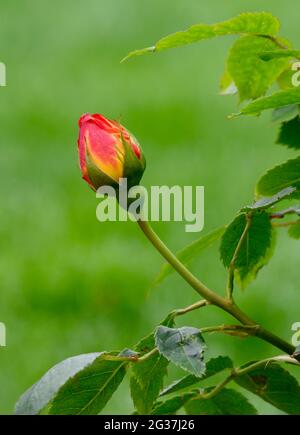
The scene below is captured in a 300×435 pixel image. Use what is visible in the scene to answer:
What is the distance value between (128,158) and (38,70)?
9.26ft

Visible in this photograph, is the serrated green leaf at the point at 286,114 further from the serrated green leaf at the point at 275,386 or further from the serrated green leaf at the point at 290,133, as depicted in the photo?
the serrated green leaf at the point at 275,386

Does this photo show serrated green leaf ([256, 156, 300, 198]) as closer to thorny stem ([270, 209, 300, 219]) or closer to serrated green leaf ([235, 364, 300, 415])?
thorny stem ([270, 209, 300, 219])

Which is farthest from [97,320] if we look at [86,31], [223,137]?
[86,31]

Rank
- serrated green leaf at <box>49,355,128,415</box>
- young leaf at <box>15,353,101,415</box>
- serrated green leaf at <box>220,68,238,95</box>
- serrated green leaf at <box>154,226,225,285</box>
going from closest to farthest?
young leaf at <box>15,353,101,415</box> → serrated green leaf at <box>49,355,128,415</box> → serrated green leaf at <box>154,226,225,285</box> → serrated green leaf at <box>220,68,238,95</box>

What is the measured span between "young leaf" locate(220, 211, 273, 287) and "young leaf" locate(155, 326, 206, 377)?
0.11 meters

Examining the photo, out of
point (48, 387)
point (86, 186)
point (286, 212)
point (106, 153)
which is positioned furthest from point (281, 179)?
point (86, 186)

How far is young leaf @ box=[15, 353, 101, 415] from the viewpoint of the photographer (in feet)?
1.88

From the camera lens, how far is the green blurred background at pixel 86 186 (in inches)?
83.0

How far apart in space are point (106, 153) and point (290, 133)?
0.20 m

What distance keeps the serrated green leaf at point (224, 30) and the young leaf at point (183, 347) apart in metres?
0.22

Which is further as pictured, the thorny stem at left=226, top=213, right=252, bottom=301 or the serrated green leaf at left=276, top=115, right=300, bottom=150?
the serrated green leaf at left=276, top=115, right=300, bottom=150

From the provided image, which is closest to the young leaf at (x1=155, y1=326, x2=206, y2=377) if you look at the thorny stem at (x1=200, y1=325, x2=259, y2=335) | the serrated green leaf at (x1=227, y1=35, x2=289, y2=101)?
the thorny stem at (x1=200, y1=325, x2=259, y2=335)

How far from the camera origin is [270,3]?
3.82 m

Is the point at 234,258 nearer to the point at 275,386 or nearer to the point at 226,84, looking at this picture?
the point at 275,386
